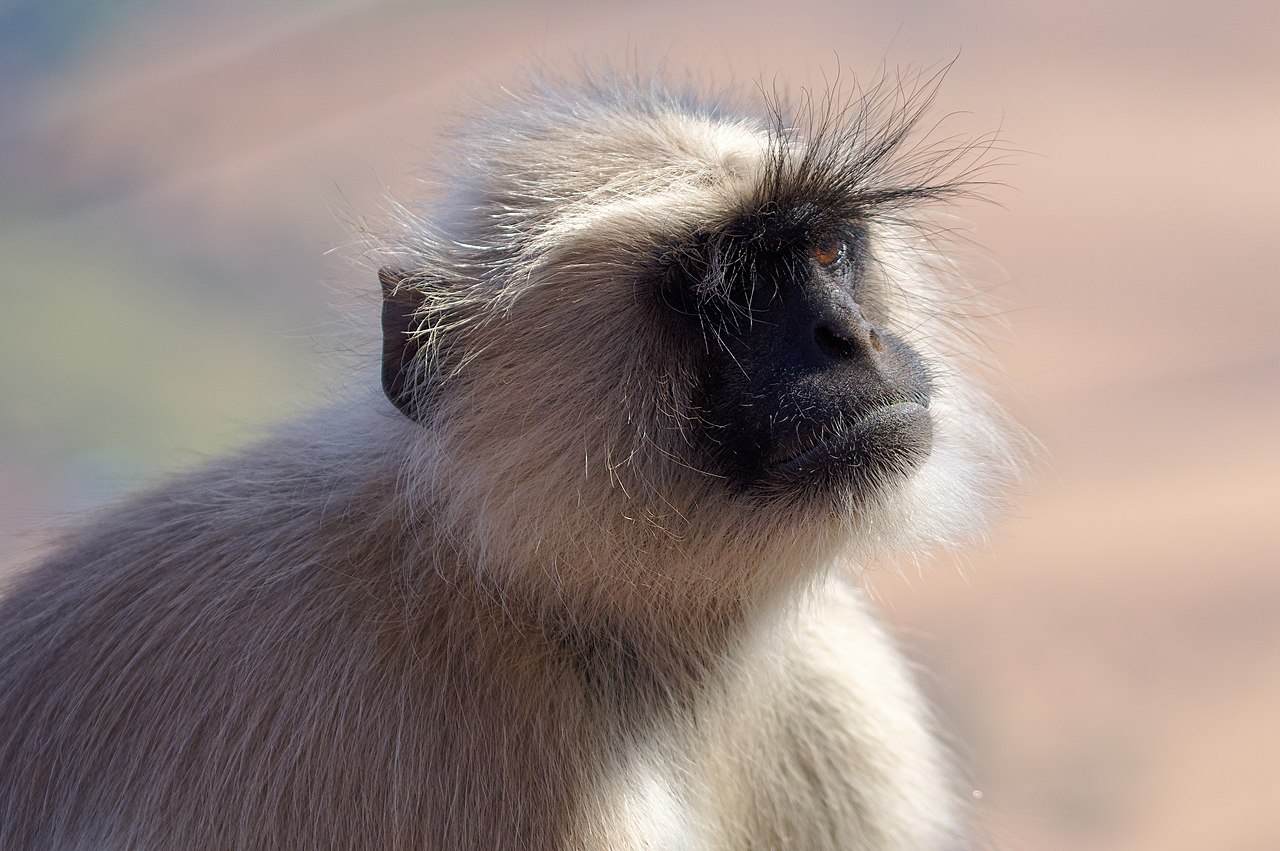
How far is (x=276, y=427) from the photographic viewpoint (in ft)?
8.82

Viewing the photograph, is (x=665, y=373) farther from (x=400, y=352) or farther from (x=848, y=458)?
(x=400, y=352)

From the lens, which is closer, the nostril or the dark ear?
the nostril

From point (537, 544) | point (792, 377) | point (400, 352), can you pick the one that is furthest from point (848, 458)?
point (400, 352)

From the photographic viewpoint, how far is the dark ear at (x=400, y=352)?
219 cm

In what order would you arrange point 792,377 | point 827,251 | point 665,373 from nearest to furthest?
1. point 792,377
2. point 665,373
3. point 827,251

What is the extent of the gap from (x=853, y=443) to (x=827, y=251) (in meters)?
0.38

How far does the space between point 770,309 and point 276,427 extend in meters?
1.15

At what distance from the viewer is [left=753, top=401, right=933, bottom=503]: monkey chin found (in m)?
2.01

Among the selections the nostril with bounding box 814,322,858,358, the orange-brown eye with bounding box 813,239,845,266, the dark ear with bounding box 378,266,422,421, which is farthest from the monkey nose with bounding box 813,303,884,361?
the dark ear with bounding box 378,266,422,421

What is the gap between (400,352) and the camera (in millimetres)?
2197

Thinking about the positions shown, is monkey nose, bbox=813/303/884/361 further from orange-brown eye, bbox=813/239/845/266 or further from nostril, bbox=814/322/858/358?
orange-brown eye, bbox=813/239/845/266

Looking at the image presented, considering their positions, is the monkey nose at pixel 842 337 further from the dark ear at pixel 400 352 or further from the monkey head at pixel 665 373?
the dark ear at pixel 400 352

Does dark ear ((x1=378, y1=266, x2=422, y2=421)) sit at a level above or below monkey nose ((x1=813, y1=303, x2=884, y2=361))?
below

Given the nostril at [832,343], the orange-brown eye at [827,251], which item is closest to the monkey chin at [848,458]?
the nostril at [832,343]
